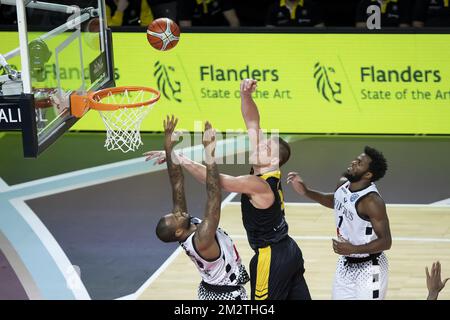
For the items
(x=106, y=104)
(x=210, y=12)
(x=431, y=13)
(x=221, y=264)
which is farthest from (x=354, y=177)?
(x=210, y=12)

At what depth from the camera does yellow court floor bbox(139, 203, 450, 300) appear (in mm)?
9922

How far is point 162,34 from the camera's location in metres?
10.2

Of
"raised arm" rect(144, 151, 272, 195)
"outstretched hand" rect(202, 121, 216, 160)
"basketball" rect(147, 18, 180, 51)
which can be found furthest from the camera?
"basketball" rect(147, 18, 180, 51)

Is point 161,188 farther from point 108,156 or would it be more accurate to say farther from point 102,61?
point 102,61

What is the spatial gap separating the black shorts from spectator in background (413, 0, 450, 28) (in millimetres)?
7690

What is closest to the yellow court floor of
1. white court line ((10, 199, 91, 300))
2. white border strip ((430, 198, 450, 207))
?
white border strip ((430, 198, 450, 207))

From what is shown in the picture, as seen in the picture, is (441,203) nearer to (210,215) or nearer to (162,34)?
(162,34)

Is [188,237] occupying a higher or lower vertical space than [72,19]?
lower

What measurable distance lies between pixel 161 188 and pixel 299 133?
270cm

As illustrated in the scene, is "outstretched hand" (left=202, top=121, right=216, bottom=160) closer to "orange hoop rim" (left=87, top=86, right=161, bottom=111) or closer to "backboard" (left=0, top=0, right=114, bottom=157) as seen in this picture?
"orange hoop rim" (left=87, top=86, right=161, bottom=111)

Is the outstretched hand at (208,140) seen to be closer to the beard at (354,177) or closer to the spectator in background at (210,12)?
the beard at (354,177)

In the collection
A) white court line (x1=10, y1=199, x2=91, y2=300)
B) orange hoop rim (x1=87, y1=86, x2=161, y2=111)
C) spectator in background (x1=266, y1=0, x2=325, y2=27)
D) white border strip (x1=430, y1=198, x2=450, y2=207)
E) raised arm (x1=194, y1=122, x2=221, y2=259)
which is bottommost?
white court line (x1=10, y1=199, x2=91, y2=300)

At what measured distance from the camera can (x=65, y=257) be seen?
10.9m
